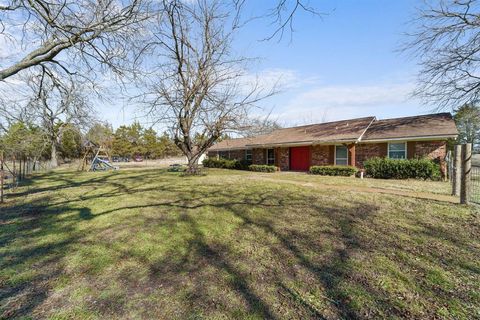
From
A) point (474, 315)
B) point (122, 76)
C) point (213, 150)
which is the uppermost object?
point (122, 76)

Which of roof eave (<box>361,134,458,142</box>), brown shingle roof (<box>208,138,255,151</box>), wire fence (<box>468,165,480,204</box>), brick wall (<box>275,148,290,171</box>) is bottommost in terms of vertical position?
wire fence (<box>468,165,480,204</box>)

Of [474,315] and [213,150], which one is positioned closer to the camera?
[474,315]

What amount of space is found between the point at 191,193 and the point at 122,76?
4656 mm

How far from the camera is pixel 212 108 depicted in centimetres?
1379

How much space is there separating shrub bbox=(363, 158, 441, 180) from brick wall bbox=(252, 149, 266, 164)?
9044mm

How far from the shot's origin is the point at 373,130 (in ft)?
49.1

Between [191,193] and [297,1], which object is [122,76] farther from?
[297,1]

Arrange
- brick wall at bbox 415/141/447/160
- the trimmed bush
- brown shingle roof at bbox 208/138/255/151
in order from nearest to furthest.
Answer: brick wall at bbox 415/141/447/160 → the trimmed bush → brown shingle roof at bbox 208/138/255/151

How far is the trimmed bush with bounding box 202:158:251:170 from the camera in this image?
2111 cm

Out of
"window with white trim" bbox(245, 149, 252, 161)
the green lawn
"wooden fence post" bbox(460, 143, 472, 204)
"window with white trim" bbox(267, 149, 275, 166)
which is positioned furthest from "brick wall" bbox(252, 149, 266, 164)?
"wooden fence post" bbox(460, 143, 472, 204)

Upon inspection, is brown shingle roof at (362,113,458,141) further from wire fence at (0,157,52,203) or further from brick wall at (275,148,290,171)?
wire fence at (0,157,52,203)

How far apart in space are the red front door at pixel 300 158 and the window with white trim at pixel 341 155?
91.3 inches

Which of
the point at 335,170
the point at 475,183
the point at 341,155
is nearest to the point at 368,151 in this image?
the point at 341,155

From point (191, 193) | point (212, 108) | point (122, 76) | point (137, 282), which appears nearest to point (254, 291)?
point (137, 282)
